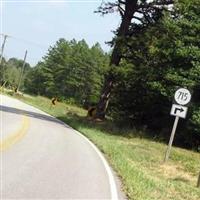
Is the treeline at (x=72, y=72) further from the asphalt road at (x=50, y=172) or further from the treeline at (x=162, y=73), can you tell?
the asphalt road at (x=50, y=172)

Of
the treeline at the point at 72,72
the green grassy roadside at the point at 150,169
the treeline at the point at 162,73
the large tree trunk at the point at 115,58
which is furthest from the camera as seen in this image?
the treeline at the point at 72,72

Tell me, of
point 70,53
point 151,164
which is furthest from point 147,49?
point 70,53

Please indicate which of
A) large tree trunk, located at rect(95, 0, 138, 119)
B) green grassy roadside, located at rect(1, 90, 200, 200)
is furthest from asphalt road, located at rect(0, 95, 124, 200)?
large tree trunk, located at rect(95, 0, 138, 119)

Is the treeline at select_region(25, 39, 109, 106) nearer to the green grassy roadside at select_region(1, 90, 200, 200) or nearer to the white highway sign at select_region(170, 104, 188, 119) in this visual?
the green grassy roadside at select_region(1, 90, 200, 200)

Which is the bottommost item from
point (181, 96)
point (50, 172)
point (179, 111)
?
point (50, 172)

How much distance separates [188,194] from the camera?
1412 cm

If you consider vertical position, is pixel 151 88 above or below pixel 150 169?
above

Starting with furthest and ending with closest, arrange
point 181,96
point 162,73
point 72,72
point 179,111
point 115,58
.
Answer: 1. point 72,72
2. point 115,58
3. point 162,73
4. point 179,111
5. point 181,96

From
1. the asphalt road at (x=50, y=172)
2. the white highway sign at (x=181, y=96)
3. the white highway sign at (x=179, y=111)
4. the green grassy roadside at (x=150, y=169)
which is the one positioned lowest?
the asphalt road at (x=50, y=172)

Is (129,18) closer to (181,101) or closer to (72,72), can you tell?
(181,101)

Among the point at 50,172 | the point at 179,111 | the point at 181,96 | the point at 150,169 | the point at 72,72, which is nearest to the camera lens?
the point at 50,172

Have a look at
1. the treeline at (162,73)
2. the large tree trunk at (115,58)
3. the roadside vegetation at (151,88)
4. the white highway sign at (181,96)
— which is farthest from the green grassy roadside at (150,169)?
the large tree trunk at (115,58)

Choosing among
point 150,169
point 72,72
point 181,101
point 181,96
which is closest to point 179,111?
point 181,101

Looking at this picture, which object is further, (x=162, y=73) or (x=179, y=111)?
(x=162, y=73)
